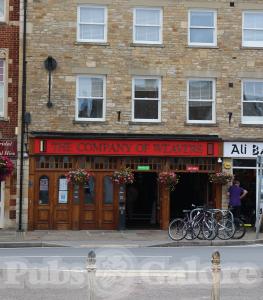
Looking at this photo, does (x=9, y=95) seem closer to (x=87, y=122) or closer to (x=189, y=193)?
(x=87, y=122)

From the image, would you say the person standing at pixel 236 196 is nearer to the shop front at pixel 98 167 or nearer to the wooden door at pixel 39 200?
the shop front at pixel 98 167

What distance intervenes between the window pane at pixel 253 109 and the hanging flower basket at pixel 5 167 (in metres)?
9.00

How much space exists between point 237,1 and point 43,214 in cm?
1084

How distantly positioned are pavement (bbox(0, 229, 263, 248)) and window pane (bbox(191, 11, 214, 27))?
7977mm

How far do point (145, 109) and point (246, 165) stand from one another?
14.4ft

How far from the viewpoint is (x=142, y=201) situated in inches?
1011

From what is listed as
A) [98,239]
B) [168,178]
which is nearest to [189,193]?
[168,178]

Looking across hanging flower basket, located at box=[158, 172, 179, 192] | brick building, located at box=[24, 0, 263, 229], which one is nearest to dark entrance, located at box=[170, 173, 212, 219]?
brick building, located at box=[24, 0, 263, 229]

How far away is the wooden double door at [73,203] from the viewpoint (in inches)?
917

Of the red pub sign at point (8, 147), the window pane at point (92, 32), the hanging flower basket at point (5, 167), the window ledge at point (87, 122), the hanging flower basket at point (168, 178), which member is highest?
the window pane at point (92, 32)

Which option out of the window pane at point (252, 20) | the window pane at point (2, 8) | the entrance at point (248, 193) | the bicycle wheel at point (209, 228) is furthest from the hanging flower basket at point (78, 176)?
the window pane at point (252, 20)

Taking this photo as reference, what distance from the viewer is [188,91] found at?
24078mm

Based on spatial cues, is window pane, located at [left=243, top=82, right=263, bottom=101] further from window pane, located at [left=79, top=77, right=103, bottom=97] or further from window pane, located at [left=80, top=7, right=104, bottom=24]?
window pane, located at [left=80, top=7, right=104, bottom=24]

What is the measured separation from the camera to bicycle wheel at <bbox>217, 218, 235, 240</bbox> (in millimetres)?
20453
